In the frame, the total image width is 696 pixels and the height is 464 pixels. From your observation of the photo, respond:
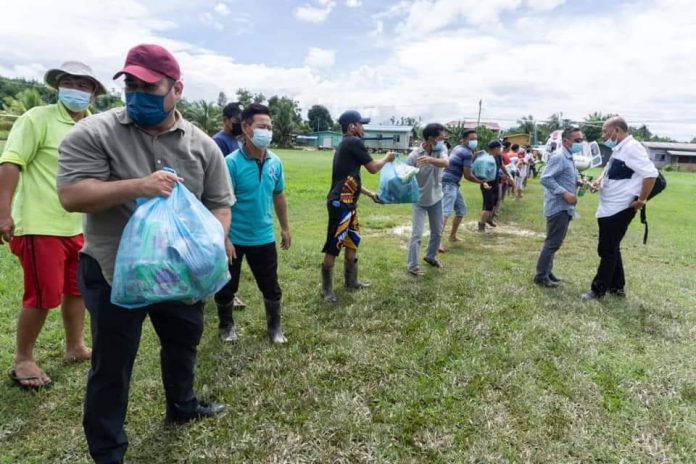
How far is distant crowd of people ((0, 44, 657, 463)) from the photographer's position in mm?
2047

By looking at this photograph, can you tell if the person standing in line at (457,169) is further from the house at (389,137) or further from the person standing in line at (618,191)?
the house at (389,137)

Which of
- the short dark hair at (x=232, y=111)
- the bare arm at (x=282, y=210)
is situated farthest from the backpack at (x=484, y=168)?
the bare arm at (x=282, y=210)

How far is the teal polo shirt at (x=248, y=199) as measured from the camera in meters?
3.55

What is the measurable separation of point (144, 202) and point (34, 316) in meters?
1.72

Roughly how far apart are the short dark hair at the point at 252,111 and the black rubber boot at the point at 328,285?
1851 millimetres

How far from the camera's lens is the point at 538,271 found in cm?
568

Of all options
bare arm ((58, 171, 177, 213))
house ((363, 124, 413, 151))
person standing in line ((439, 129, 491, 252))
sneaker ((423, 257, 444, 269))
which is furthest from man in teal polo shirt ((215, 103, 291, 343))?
house ((363, 124, 413, 151))

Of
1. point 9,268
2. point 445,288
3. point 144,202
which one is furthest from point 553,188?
point 9,268

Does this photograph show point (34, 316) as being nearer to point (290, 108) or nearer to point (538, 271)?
point (538, 271)

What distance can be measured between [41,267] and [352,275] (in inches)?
122

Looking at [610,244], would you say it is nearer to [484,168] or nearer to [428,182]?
[428,182]

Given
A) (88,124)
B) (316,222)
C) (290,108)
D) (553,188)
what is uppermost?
(290,108)

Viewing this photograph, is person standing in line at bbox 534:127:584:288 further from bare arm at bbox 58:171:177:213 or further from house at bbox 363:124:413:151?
house at bbox 363:124:413:151

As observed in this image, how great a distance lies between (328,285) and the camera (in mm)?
4867
